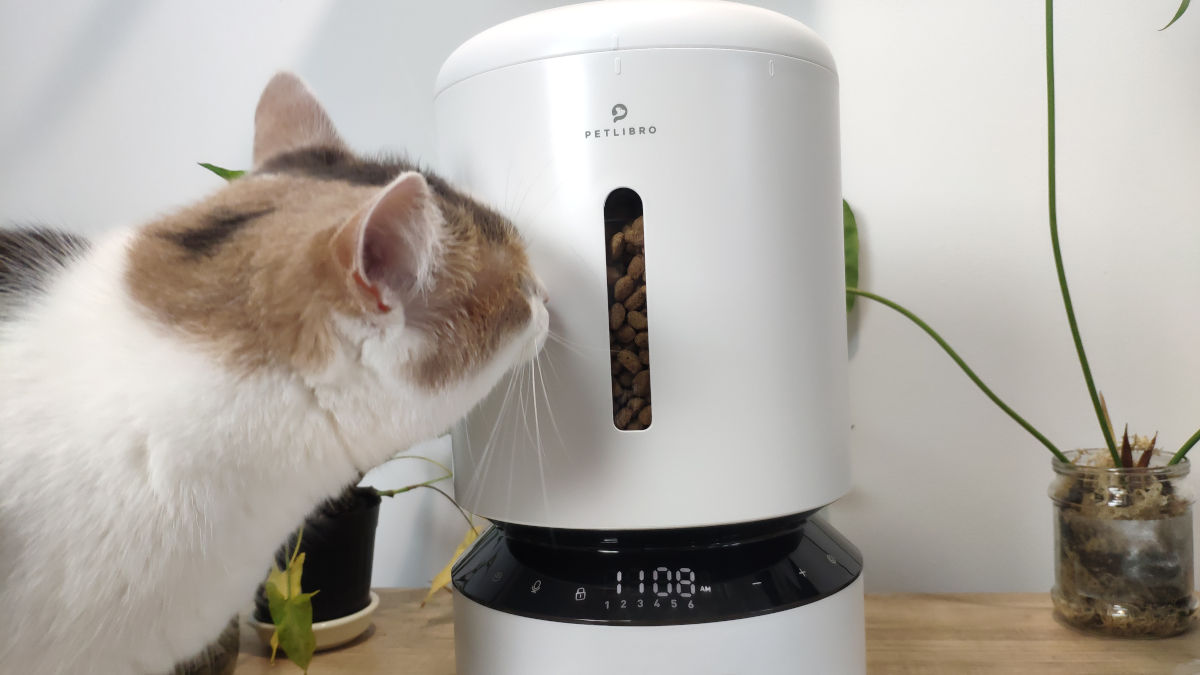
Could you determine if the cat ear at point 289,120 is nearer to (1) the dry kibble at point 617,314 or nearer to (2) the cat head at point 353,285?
(2) the cat head at point 353,285

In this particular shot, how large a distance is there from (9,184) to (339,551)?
0.71 meters

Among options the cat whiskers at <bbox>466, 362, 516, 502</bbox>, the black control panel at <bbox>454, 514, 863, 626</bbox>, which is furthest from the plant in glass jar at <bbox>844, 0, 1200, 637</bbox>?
the cat whiskers at <bbox>466, 362, 516, 502</bbox>

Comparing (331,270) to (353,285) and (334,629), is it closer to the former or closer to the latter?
(353,285)

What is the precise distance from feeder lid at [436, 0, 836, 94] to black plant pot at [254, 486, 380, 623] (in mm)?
480

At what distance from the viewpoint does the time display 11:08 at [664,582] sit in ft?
2.01

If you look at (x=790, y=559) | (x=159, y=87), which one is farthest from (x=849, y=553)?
(x=159, y=87)

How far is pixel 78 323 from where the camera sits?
1.77 feet

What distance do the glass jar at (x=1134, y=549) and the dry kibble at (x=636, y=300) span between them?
1.69 ft

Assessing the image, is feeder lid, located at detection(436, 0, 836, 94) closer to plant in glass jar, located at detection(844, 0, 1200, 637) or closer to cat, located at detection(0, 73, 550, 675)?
cat, located at detection(0, 73, 550, 675)

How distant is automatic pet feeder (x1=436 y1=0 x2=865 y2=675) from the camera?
0.60m

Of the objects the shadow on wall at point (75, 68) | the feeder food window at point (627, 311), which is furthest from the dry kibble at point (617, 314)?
the shadow on wall at point (75, 68)

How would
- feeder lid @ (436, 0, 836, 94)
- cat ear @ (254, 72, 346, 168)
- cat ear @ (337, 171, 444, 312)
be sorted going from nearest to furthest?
1. cat ear @ (337, 171, 444, 312)
2. feeder lid @ (436, 0, 836, 94)
3. cat ear @ (254, 72, 346, 168)

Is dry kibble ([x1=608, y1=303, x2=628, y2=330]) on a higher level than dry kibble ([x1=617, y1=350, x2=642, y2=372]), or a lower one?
higher

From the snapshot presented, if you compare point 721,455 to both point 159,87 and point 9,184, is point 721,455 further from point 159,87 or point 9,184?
point 9,184
